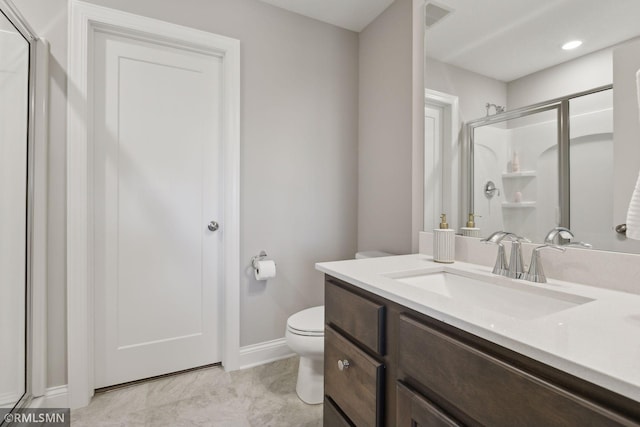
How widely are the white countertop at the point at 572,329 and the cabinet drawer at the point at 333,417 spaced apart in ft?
1.56

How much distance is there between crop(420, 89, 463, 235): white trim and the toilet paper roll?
1079mm

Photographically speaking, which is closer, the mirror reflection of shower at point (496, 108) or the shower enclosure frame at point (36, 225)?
the mirror reflection of shower at point (496, 108)

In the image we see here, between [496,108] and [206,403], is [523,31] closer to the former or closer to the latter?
[496,108]

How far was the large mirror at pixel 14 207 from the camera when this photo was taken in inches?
50.7

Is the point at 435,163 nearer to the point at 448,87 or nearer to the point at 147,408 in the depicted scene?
the point at 448,87

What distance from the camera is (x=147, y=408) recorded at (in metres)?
1.62

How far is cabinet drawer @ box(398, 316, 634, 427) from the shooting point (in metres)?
0.48

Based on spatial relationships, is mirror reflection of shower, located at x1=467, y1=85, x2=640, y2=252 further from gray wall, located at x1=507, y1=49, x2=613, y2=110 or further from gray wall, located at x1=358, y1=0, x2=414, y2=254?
gray wall, located at x1=358, y1=0, x2=414, y2=254

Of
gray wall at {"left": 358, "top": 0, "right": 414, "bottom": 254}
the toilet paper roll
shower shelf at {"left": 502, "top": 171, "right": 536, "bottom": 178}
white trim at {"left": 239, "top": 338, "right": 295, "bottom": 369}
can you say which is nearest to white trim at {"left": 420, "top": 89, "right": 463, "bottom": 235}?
shower shelf at {"left": 502, "top": 171, "right": 536, "bottom": 178}

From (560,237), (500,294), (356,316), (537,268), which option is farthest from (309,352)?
(560,237)

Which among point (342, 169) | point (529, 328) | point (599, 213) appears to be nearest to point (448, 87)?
point (599, 213)

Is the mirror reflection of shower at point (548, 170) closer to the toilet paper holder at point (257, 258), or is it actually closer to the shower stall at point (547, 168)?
the shower stall at point (547, 168)

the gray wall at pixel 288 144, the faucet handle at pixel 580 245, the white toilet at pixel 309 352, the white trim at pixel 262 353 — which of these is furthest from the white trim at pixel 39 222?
the faucet handle at pixel 580 245

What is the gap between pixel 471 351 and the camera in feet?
2.07
